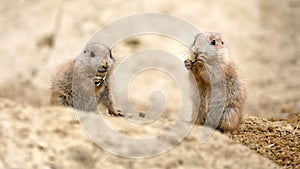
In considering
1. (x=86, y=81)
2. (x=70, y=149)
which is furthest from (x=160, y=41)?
(x=70, y=149)

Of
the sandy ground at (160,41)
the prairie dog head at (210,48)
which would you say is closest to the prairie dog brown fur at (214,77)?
the prairie dog head at (210,48)

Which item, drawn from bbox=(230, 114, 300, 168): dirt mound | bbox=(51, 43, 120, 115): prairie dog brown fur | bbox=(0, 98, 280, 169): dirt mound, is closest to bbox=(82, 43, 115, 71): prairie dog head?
bbox=(51, 43, 120, 115): prairie dog brown fur

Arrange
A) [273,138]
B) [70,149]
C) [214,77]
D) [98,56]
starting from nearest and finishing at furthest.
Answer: [70,149] < [273,138] < [214,77] < [98,56]

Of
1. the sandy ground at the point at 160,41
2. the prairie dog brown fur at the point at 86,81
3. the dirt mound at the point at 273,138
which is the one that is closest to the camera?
the dirt mound at the point at 273,138

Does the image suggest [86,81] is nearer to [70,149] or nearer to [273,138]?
[70,149]

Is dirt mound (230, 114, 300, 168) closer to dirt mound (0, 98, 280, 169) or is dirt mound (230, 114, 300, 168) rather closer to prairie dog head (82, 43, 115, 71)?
dirt mound (0, 98, 280, 169)

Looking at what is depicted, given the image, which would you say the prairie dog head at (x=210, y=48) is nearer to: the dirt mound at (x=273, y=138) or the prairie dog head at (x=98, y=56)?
the dirt mound at (x=273, y=138)
